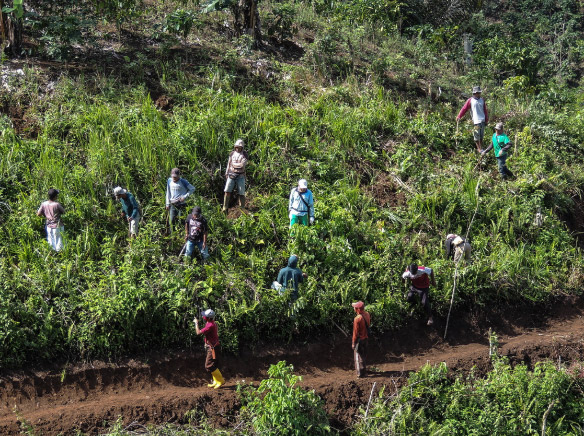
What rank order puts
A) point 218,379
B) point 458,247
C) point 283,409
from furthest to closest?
point 458,247 → point 218,379 → point 283,409

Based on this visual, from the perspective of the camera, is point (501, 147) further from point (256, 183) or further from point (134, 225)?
point (134, 225)

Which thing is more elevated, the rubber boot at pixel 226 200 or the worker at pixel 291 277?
the rubber boot at pixel 226 200

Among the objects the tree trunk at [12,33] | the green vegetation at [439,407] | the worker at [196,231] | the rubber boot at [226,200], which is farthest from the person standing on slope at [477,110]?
the tree trunk at [12,33]

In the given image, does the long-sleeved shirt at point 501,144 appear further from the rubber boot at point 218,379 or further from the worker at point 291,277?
the rubber boot at point 218,379

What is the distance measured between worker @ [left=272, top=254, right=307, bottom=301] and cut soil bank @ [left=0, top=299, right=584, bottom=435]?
2.97ft

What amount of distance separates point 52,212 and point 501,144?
7875 mm

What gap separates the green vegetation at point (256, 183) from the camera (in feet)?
27.6

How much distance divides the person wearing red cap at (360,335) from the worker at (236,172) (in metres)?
2.92

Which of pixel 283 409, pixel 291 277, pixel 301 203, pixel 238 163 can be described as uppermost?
pixel 238 163

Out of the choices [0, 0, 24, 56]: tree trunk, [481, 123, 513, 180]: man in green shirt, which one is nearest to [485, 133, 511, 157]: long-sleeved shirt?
[481, 123, 513, 180]: man in green shirt

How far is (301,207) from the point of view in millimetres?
9336

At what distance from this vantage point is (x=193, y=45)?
13680 millimetres

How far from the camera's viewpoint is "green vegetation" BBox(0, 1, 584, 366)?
842 cm

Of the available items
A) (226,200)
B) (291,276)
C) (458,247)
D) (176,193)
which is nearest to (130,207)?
(176,193)
